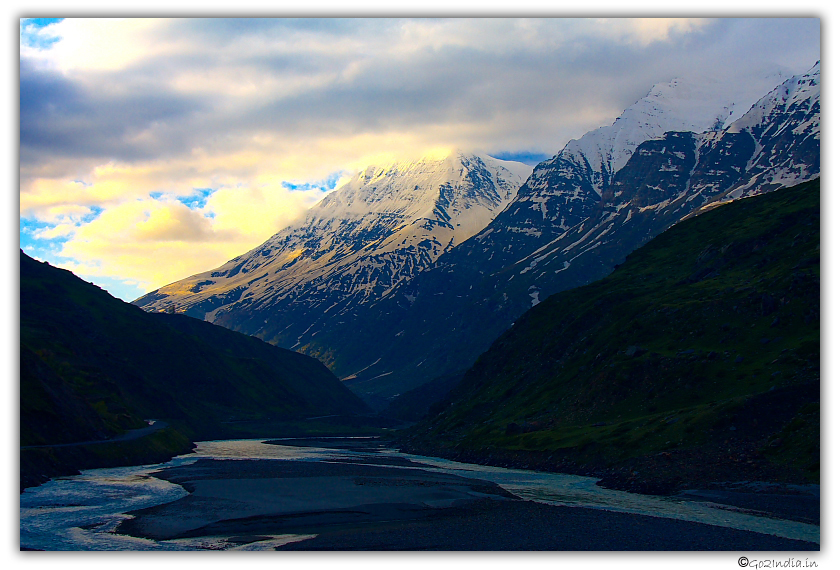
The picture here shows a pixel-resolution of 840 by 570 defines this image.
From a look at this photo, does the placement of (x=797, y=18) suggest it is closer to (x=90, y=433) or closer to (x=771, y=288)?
(x=771, y=288)

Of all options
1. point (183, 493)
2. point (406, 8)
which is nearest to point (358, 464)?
point (183, 493)

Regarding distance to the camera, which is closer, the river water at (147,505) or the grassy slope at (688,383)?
the river water at (147,505)

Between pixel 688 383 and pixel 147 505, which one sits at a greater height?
pixel 688 383

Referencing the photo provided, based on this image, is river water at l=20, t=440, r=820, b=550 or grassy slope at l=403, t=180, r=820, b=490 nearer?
river water at l=20, t=440, r=820, b=550
